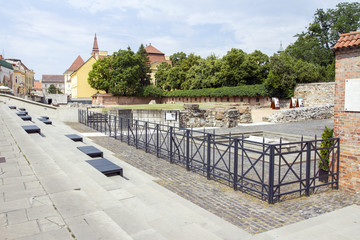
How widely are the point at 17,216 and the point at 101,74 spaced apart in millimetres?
56421

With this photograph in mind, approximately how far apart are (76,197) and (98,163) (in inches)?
125

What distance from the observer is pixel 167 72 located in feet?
200

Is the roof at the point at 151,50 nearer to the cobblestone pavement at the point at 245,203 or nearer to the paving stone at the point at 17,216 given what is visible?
the cobblestone pavement at the point at 245,203

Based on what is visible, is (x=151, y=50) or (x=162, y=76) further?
(x=151, y=50)

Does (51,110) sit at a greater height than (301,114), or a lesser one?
greater

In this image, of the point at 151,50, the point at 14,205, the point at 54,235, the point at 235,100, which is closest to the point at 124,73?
the point at 235,100

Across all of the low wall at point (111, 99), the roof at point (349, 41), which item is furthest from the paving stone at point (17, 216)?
the low wall at point (111, 99)

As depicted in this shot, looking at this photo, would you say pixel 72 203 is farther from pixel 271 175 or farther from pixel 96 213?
pixel 271 175

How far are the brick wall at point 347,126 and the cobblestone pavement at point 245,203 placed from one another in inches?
16.2

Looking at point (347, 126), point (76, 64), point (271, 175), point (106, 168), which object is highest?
point (76, 64)

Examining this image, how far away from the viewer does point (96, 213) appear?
3.49 metres

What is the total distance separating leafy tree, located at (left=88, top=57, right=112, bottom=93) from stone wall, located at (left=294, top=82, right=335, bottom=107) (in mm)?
35219

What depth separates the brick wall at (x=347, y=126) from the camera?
6.49 m

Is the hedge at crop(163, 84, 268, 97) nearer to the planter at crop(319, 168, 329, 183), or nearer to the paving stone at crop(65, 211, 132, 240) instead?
the planter at crop(319, 168, 329, 183)
